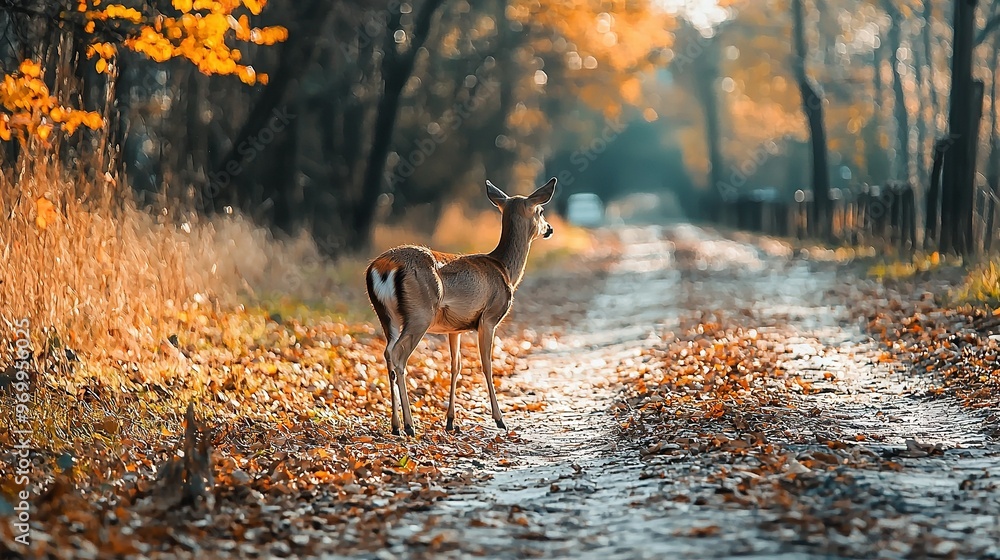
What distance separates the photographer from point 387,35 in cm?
2484

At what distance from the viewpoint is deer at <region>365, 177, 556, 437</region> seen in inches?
388

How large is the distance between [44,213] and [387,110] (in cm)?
1524

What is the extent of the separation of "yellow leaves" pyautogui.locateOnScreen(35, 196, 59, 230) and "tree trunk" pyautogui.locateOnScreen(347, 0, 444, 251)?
14.5m

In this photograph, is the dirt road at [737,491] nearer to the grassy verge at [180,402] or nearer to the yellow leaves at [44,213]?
the grassy verge at [180,402]

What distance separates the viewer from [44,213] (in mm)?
9797

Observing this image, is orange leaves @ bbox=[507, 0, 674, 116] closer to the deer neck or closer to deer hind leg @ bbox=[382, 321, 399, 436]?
the deer neck

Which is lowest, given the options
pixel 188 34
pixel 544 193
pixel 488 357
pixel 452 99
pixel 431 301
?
pixel 488 357

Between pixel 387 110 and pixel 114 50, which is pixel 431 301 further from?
pixel 387 110

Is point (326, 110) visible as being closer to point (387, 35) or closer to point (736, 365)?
point (387, 35)

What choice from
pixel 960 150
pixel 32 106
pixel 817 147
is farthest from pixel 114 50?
pixel 817 147

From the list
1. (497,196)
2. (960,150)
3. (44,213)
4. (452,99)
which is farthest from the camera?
(452,99)

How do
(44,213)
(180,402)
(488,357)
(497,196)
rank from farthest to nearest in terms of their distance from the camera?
(497,196), (488,357), (180,402), (44,213)

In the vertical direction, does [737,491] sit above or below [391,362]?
below

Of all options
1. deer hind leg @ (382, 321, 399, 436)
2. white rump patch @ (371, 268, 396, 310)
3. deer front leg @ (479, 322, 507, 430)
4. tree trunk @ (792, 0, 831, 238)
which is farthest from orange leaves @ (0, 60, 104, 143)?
tree trunk @ (792, 0, 831, 238)
